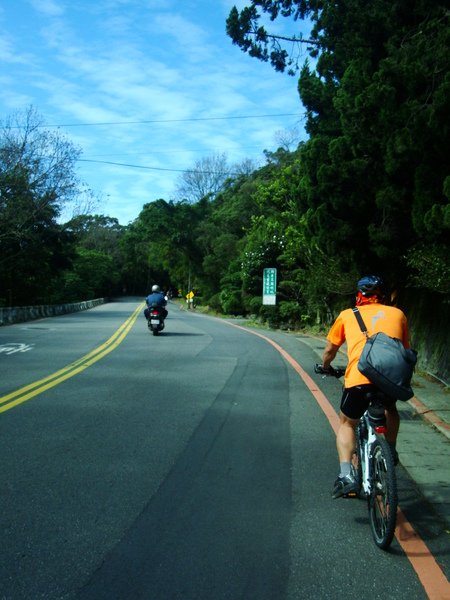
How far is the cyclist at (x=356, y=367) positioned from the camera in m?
4.65

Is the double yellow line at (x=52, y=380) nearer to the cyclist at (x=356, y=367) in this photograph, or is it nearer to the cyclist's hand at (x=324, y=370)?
the cyclist's hand at (x=324, y=370)

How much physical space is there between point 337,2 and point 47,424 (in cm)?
913

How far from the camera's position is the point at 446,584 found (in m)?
3.66

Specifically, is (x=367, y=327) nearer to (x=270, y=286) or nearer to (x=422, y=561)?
(x=422, y=561)

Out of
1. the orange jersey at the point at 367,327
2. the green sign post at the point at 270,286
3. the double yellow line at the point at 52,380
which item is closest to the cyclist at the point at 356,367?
the orange jersey at the point at 367,327

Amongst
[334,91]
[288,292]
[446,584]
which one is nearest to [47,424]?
[446,584]

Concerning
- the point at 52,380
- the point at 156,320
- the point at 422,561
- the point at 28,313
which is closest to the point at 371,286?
the point at 422,561

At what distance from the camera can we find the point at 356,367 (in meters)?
4.66

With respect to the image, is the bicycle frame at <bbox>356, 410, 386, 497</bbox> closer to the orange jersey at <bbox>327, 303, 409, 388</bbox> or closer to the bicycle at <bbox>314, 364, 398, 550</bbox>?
the bicycle at <bbox>314, 364, 398, 550</bbox>

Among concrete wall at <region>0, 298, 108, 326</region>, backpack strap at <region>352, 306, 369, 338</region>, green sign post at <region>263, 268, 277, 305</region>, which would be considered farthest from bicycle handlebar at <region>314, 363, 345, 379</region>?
concrete wall at <region>0, 298, 108, 326</region>

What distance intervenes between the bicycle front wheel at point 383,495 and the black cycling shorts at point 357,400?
1.16 feet

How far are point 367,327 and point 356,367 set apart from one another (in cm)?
32

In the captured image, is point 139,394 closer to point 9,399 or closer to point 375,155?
point 9,399

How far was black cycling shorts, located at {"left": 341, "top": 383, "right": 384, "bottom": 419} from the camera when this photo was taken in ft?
15.0
